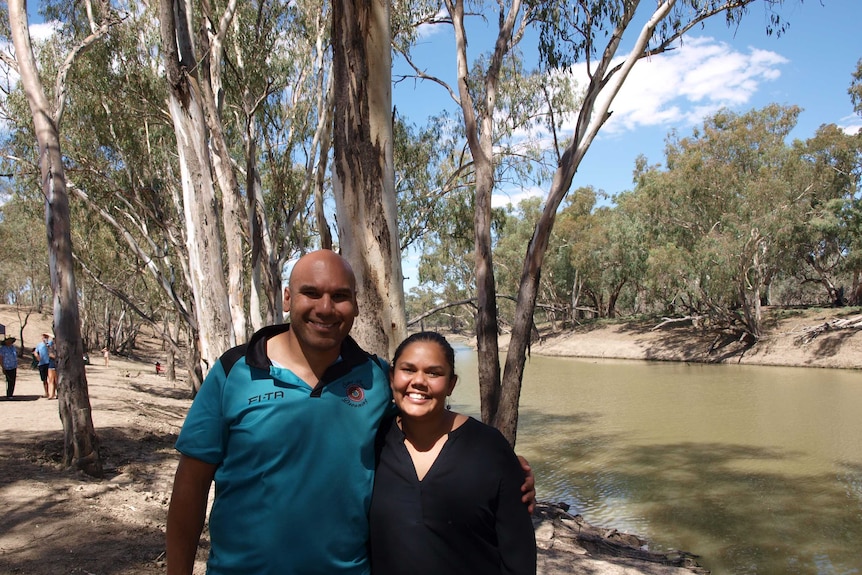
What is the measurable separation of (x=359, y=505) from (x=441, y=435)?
0.73ft

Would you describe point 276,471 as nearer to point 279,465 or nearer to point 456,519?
point 279,465

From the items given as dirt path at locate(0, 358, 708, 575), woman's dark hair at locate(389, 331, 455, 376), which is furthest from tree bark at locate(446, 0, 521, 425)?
woman's dark hair at locate(389, 331, 455, 376)

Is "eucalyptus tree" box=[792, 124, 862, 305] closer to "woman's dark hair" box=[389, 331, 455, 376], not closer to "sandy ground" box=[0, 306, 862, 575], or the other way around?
"sandy ground" box=[0, 306, 862, 575]

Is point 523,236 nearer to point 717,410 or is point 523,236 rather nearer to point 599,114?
point 717,410

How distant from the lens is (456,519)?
4.17ft

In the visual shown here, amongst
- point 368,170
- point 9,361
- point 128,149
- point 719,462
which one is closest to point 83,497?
point 368,170

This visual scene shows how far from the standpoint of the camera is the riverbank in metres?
16.9

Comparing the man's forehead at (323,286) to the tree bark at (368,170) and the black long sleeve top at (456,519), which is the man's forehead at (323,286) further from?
the tree bark at (368,170)

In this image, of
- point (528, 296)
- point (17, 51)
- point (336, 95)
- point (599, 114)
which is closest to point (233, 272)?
point (17, 51)

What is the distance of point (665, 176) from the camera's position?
799 inches

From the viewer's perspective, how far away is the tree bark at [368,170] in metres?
2.48

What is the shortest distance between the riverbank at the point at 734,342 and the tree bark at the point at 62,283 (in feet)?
37.9

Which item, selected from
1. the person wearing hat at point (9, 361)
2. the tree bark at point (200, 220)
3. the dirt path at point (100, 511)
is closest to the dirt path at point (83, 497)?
the dirt path at point (100, 511)

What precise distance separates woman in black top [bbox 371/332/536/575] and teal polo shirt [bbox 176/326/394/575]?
0.19 ft
